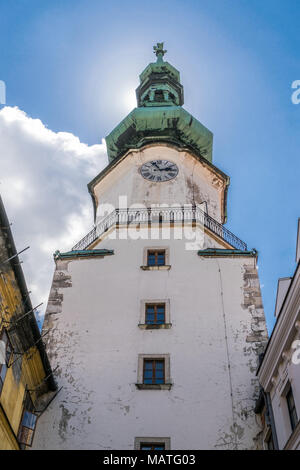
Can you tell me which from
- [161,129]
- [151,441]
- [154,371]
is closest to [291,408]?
[151,441]

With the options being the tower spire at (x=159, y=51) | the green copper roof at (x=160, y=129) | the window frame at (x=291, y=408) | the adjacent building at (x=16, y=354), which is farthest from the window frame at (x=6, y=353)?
the tower spire at (x=159, y=51)

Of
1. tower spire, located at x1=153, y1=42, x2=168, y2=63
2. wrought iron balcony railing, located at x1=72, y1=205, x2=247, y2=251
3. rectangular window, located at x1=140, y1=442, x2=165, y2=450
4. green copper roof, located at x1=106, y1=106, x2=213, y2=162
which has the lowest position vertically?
rectangular window, located at x1=140, y1=442, x2=165, y2=450

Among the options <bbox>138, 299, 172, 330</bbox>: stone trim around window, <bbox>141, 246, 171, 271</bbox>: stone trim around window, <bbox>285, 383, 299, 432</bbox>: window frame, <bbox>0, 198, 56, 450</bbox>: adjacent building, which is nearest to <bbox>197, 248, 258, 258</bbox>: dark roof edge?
<bbox>141, 246, 171, 271</bbox>: stone trim around window

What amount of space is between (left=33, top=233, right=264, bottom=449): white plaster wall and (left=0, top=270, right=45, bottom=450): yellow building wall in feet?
8.37

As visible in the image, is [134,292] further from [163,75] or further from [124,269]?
[163,75]

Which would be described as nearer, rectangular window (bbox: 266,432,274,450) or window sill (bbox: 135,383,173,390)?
rectangular window (bbox: 266,432,274,450)

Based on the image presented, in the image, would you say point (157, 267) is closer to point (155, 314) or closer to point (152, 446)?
point (155, 314)

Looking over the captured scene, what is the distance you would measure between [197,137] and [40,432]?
18.3 meters

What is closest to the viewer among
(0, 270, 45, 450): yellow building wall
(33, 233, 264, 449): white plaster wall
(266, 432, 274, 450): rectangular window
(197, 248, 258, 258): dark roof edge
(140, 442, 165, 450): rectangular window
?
(0, 270, 45, 450): yellow building wall

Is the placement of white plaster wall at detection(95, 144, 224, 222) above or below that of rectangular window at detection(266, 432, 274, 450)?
above

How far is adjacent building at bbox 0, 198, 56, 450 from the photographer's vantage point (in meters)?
11.3

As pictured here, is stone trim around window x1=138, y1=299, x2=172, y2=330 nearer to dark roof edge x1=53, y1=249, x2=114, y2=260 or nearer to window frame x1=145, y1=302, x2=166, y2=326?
window frame x1=145, y1=302, x2=166, y2=326

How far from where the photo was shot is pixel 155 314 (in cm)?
1780

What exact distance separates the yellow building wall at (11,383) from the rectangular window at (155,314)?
4863 millimetres
